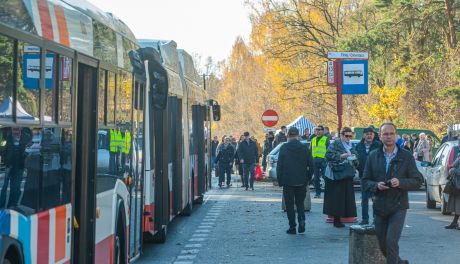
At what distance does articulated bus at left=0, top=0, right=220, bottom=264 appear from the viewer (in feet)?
19.6

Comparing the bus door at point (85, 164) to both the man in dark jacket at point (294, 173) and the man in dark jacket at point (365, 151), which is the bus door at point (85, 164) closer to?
the man in dark jacket at point (294, 173)

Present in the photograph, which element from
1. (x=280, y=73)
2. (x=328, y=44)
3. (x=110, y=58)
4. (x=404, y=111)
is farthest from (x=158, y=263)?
(x=280, y=73)

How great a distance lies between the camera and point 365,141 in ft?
60.2

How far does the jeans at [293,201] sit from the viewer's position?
1728 centimetres

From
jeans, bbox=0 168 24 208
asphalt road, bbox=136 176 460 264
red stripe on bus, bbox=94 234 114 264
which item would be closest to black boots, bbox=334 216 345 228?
asphalt road, bbox=136 176 460 264

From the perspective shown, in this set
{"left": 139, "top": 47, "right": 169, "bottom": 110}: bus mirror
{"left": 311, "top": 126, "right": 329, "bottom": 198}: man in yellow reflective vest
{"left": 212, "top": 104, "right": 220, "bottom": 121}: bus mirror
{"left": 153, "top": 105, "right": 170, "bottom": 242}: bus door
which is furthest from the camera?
{"left": 212, "top": 104, "right": 220, "bottom": 121}: bus mirror

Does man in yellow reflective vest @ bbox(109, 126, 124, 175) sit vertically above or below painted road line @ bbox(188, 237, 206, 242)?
above

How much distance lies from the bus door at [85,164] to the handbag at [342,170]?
10.1 m

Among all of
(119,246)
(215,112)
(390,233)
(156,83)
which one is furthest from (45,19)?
(215,112)

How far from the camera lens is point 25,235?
6.17 meters

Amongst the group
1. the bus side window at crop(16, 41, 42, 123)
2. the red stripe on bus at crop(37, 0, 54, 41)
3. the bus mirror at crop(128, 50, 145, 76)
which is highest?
the bus mirror at crop(128, 50, 145, 76)

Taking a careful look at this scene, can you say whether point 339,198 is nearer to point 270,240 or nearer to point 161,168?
point 270,240

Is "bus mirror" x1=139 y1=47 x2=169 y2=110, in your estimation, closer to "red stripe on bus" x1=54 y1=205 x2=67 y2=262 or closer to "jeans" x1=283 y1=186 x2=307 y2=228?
"jeans" x1=283 y1=186 x2=307 y2=228

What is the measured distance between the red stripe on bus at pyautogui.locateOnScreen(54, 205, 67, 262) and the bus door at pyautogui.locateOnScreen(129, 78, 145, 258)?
12.1 ft
